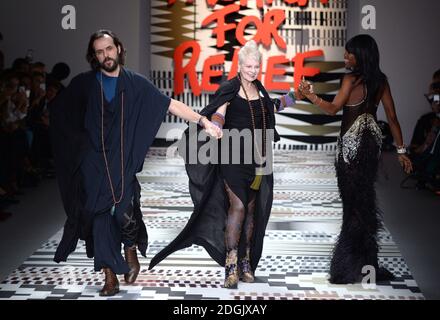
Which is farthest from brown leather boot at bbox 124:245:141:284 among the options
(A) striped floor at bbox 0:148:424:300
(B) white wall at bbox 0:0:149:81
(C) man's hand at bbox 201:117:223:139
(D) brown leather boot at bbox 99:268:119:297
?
(B) white wall at bbox 0:0:149:81

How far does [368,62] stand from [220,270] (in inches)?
67.7

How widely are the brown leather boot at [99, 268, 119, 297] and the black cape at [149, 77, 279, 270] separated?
415 mm

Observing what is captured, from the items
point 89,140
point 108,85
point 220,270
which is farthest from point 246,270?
point 108,85

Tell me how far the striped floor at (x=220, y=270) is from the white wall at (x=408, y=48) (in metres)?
4.84

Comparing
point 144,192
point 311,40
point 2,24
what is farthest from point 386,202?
point 2,24

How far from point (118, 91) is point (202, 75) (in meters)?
8.38

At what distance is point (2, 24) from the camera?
12500 millimetres

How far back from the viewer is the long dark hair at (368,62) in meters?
4.86

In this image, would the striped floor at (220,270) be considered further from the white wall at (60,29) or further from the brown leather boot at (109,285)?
the white wall at (60,29)

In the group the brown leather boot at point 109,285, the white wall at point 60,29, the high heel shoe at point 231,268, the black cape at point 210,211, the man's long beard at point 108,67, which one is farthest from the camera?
the white wall at point 60,29

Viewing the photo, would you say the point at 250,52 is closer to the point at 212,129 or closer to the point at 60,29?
the point at 212,129

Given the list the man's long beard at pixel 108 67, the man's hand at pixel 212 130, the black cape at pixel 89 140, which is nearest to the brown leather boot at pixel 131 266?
the black cape at pixel 89 140

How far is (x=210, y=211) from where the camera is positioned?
17.1 feet

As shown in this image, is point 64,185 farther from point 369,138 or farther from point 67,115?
point 369,138
